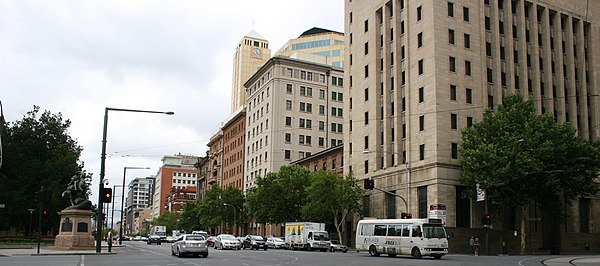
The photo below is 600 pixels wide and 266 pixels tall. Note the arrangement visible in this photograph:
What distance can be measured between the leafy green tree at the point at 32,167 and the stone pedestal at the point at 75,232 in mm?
22083

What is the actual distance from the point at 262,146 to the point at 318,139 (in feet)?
Answer: 32.8

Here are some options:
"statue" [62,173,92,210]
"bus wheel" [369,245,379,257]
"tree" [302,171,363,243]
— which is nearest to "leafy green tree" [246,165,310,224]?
"tree" [302,171,363,243]

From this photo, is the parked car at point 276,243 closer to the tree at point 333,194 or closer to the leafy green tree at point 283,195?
the tree at point 333,194

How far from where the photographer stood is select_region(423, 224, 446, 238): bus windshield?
3681 cm

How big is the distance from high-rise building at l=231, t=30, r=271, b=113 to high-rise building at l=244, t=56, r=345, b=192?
2603 inches

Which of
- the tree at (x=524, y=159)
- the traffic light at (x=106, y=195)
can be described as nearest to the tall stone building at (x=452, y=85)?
the tree at (x=524, y=159)

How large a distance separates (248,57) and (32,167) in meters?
115

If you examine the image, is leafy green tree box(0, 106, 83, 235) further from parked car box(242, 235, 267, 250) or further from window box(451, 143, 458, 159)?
window box(451, 143, 458, 159)

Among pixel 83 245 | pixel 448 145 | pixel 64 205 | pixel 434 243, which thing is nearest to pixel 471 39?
pixel 448 145

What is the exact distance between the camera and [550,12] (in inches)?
2579

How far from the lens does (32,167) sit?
2672 inches

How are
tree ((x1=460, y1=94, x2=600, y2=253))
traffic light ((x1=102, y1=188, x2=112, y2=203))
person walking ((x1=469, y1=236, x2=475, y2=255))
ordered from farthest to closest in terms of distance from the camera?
person walking ((x1=469, y1=236, x2=475, y2=255)), tree ((x1=460, y1=94, x2=600, y2=253)), traffic light ((x1=102, y1=188, x2=112, y2=203))

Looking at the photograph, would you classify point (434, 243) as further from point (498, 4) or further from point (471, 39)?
point (498, 4)

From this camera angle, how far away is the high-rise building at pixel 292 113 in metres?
102
